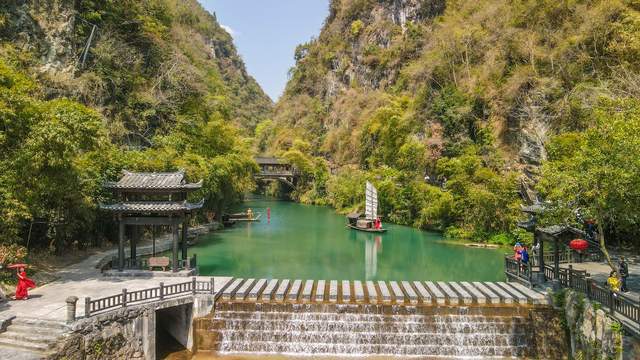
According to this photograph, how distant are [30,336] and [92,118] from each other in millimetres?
9186

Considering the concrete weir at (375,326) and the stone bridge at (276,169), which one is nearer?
the concrete weir at (375,326)

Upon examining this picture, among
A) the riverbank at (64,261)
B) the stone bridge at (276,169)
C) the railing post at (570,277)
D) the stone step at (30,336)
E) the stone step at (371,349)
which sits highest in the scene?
the stone bridge at (276,169)

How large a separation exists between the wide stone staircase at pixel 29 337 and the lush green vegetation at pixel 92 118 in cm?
532

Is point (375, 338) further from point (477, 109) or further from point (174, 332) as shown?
point (477, 109)

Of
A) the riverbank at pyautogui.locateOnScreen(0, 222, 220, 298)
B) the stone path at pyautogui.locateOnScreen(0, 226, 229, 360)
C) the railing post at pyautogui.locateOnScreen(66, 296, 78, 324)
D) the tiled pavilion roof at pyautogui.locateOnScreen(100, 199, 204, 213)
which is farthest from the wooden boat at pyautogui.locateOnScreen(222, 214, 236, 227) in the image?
the railing post at pyautogui.locateOnScreen(66, 296, 78, 324)

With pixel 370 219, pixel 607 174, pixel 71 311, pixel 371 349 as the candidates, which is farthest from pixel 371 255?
pixel 71 311

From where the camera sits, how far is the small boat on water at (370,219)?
38375 mm

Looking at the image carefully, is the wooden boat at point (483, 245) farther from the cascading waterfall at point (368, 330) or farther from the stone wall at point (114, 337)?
the stone wall at point (114, 337)

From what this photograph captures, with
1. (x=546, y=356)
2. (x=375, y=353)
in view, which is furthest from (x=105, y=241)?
(x=546, y=356)

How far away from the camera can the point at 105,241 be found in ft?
83.1

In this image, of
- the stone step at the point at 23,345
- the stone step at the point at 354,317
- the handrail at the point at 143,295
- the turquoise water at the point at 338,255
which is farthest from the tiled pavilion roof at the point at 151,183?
the stone step at the point at 23,345

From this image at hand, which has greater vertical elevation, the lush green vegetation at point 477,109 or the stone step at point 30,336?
the lush green vegetation at point 477,109

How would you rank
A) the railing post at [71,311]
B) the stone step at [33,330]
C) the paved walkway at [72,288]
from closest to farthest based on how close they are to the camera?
the stone step at [33,330] → the railing post at [71,311] → the paved walkway at [72,288]

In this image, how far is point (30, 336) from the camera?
37.2 feet
